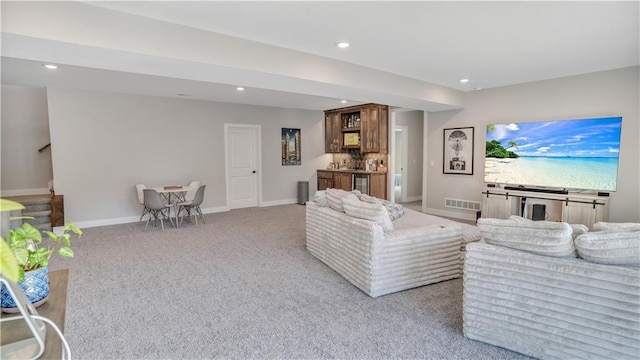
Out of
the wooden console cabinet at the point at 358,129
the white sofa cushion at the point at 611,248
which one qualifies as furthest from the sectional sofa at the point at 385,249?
the wooden console cabinet at the point at 358,129

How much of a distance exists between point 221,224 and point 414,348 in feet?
15.4

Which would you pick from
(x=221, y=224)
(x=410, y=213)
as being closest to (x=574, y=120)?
(x=410, y=213)

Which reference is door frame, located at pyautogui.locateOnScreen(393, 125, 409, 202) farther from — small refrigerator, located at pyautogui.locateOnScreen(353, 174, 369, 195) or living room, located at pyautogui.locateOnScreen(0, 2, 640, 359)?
small refrigerator, located at pyautogui.locateOnScreen(353, 174, 369, 195)

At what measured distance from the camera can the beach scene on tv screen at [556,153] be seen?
15.5 feet

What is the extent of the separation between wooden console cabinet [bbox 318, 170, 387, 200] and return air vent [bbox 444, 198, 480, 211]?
138 centimetres

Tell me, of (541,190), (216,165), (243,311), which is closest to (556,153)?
(541,190)

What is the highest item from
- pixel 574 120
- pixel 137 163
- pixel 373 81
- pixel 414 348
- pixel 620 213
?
pixel 373 81

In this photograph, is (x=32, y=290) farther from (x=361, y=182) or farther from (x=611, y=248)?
(x=361, y=182)

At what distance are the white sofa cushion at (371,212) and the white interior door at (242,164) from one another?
4768 mm

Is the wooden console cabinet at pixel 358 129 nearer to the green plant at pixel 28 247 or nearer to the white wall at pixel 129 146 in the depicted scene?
the white wall at pixel 129 146

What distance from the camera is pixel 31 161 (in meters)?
7.46

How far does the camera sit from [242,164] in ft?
25.9

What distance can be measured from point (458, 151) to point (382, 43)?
12.2 feet

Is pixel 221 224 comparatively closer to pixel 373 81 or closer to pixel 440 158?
pixel 373 81
